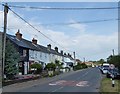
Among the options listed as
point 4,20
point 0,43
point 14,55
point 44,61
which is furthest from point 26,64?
point 4,20

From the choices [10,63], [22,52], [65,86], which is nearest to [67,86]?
[65,86]

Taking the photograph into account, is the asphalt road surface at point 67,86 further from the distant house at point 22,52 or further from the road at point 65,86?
the distant house at point 22,52

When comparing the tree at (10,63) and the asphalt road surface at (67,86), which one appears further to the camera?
the tree at (10,63)

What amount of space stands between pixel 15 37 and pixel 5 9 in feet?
140

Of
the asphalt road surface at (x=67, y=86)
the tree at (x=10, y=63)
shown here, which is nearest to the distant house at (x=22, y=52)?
the tree at (x=10, y=63)

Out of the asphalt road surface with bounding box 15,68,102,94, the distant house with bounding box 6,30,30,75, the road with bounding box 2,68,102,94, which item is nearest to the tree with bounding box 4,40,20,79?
the road with bounding box 2,68,102,94

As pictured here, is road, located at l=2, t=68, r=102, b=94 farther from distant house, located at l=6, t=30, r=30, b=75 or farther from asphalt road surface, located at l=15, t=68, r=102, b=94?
distant house, located at l=6, t=30, r=30, b=75

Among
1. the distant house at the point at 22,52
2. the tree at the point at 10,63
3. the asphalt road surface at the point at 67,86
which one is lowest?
the asphalt road surface at the point at 67,86

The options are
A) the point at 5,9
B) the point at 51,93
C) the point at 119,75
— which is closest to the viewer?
the point at 51,93

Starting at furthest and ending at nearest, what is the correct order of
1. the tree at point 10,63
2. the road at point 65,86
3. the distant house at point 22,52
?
the distant house at point 22,52
the tree at point 10,63
the road at point 65,86

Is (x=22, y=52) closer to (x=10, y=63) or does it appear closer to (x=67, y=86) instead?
(x=10, y=63)

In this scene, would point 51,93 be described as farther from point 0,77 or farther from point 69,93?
point 0,77

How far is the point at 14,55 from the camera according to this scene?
40312mm

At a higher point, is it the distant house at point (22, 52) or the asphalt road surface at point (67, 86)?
the distant house at point (22, 52)
